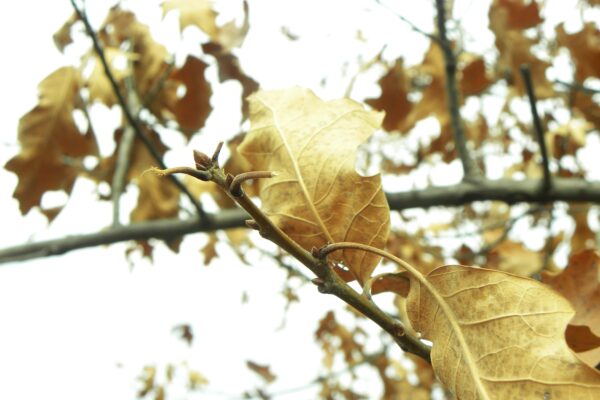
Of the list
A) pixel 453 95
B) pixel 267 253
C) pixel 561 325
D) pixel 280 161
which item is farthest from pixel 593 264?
pixel 267 253

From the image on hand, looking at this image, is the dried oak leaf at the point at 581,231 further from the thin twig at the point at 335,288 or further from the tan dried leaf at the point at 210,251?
the thin twig at the point at 335,288

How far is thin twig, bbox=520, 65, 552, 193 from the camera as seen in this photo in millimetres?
906

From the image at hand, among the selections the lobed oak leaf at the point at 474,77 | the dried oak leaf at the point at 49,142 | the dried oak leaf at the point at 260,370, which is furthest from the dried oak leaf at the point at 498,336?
the dried oak leaf at the point at 260,370

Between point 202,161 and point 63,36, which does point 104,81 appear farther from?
point 202,161

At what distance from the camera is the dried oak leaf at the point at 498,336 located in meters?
0.38

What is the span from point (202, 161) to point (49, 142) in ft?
2.96

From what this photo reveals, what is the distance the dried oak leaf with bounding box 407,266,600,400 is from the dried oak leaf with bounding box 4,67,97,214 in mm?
930

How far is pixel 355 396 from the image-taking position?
301cm

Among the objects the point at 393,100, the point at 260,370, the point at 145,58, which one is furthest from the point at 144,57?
the point at 260,370

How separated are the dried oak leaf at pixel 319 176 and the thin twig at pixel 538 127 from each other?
493mm

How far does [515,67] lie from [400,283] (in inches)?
43.6

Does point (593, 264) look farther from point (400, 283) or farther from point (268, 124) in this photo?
point (268, 124)

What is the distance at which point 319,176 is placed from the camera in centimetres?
50

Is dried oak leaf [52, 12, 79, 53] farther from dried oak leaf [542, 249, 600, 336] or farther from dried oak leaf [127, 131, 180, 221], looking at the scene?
dried oak leaf [542, 249, 600, 336]
